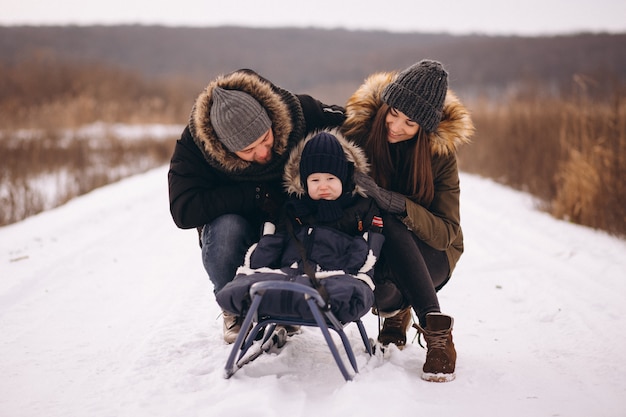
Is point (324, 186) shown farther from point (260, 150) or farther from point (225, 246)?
point (225, 246)

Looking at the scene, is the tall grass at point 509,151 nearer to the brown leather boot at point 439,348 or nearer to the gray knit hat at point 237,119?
the brown leather boot at point 439,348

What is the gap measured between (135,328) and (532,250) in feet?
10.8

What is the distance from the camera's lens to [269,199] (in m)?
2.67

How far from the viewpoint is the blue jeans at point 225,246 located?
259cm

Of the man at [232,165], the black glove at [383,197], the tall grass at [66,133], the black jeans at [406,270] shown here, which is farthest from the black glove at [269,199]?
the tall grass at [66,133]

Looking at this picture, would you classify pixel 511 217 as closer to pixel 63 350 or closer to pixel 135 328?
pixel 135 328

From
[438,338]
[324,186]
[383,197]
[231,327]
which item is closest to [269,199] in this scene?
[324,186]

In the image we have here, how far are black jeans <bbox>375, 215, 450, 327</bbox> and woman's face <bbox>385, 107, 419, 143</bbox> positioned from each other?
500 millimetres

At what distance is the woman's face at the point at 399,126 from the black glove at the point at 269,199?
2.16 feet

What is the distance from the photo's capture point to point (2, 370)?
248 centimetres

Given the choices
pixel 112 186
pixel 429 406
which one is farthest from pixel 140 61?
pixel 429 406

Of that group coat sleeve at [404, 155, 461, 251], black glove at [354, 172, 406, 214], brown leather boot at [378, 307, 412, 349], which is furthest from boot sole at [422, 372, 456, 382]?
black glove at [354, 172, 406, 214]

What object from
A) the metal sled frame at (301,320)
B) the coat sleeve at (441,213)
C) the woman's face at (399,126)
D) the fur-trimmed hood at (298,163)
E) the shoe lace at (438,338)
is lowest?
the shoe lace at (438,338)

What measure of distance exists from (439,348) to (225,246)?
1.10 metres
